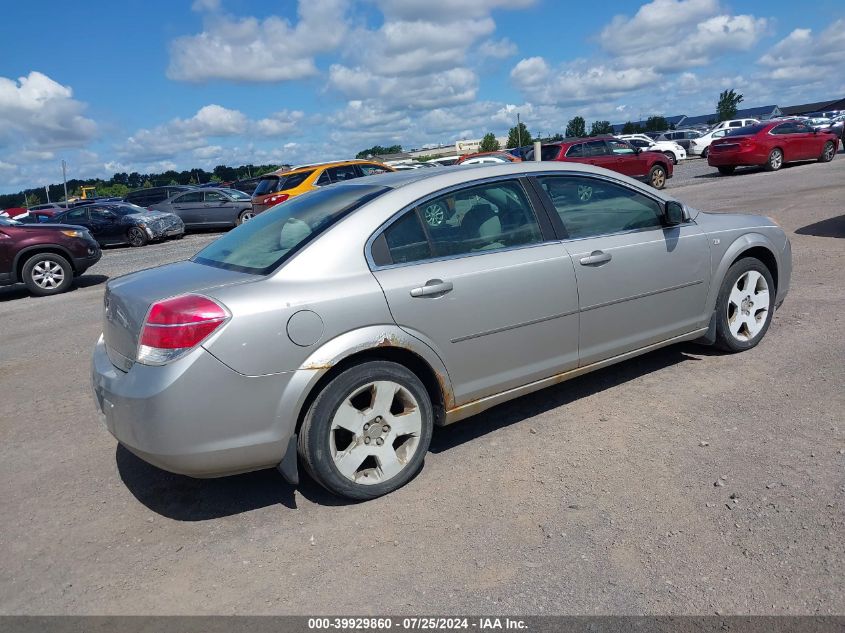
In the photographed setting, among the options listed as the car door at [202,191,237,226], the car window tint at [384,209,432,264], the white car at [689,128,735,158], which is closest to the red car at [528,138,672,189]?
the car door at [202,191,237,226]

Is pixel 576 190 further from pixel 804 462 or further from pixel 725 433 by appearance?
pixel 804 462

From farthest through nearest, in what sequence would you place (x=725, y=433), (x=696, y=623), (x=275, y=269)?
(x=725, y=433)
(x=275, y=269)
(x=696, y=623)

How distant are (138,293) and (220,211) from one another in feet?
62.8

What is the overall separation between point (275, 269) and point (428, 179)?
3.61 feet

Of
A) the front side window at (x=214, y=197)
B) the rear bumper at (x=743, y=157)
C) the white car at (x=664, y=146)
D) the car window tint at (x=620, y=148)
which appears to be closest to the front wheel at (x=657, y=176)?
the car window tint at (x=620, y=148)

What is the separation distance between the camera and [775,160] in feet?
74.0

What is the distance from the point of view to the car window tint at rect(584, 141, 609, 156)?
2100cm

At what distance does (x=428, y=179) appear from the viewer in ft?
13.6

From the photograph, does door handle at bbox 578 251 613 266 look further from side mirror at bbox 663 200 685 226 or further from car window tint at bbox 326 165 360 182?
car window tint at bbox 326 165 360 182

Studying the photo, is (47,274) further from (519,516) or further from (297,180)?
(519,516)

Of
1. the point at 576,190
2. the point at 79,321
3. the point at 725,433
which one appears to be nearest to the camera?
the point at 725,433

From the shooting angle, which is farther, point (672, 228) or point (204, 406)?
point (672, 228)

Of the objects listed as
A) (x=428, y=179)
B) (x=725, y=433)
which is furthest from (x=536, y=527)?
(x=428, y=179)

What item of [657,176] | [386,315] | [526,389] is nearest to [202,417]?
[386,315]
